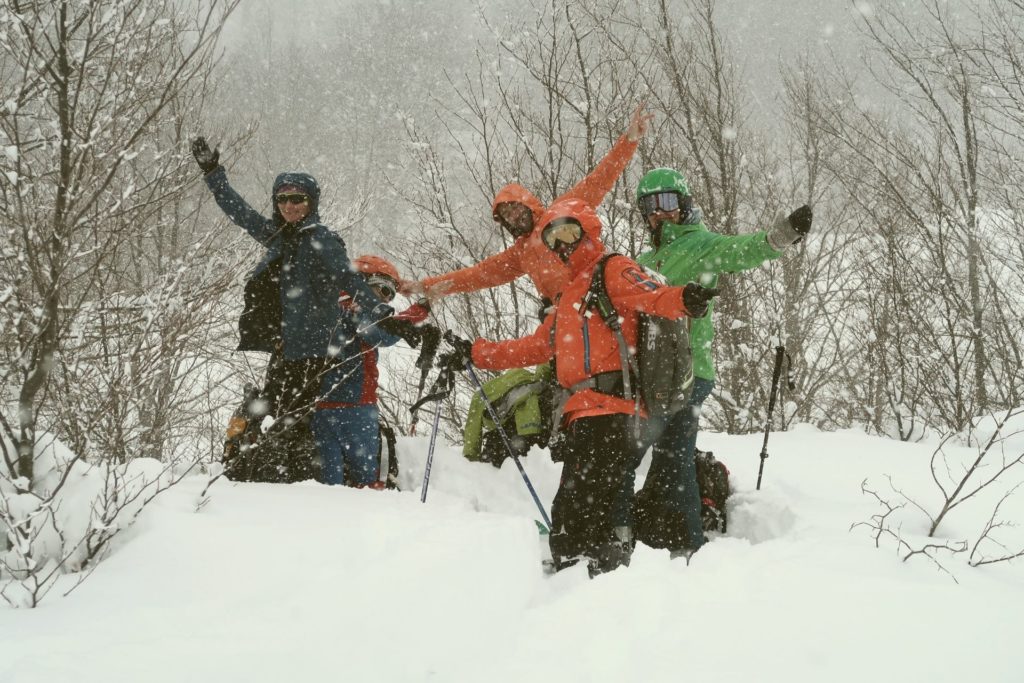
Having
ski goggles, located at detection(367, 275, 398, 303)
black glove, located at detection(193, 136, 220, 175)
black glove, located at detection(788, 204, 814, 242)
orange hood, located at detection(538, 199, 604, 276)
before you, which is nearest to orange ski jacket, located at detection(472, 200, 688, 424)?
orange hood, located at detection(538, 199, 604, 276)

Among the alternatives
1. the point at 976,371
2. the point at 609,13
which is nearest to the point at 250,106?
the point at 609,13

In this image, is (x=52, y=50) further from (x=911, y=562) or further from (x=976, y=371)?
(x=976, y=371)

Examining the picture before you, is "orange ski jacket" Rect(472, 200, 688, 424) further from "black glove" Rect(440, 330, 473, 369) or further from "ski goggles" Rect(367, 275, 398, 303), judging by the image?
"ski goggles" Rect(367, 275, 398, 303)

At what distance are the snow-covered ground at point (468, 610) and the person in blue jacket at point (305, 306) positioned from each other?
38.4 inches

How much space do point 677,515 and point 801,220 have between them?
154 cm

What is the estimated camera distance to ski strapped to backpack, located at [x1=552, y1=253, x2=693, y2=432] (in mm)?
2535

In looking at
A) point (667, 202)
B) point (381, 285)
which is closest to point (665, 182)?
point (667, 202)

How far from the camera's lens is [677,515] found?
120 inches

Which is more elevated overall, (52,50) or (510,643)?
(52,50)

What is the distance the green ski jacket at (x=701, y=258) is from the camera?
273cm

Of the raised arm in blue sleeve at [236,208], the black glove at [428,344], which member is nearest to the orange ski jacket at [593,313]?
the black glove at [428,344]

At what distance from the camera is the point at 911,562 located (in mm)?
2029

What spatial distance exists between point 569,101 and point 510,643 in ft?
16.2

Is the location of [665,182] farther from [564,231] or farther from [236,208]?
[236,208]
